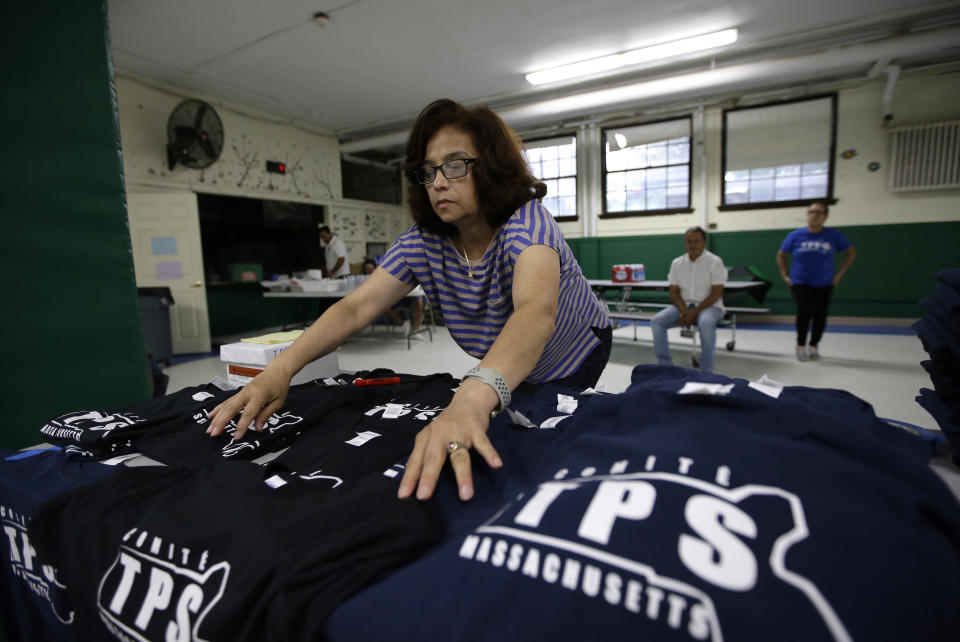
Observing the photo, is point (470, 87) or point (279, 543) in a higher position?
point (470, 87)

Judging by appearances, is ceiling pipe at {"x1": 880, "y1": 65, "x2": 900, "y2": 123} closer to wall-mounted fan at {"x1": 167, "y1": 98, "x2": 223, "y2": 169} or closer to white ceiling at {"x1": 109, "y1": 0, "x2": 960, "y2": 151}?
white ceiling at {"x1": 109, "y1": 0, "x2": 960, "y2": 151}

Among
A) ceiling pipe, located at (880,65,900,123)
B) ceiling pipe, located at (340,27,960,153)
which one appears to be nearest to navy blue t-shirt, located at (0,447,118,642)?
ceiling pipe, located at (340,27,960,153)

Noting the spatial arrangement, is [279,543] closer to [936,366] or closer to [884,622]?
[884,622]

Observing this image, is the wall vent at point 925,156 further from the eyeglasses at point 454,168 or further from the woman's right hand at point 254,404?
the woman's right hand at point 254,404

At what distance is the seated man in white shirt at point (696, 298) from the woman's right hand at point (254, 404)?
336 centimetres

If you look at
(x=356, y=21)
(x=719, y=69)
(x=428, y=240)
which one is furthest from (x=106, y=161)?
(x=719, y=69)

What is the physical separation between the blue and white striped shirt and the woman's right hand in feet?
1.37

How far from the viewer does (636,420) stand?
683 mm

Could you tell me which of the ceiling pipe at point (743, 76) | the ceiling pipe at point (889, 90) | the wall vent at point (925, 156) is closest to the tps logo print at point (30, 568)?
the ceiling pipe at point (743, 76)

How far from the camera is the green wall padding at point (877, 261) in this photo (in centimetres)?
590

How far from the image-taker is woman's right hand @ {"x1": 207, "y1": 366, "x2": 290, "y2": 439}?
936 mm

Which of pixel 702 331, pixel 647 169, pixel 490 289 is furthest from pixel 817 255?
pixel 490 289

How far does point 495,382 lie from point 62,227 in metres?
1.99

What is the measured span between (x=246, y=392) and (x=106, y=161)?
164 cm
